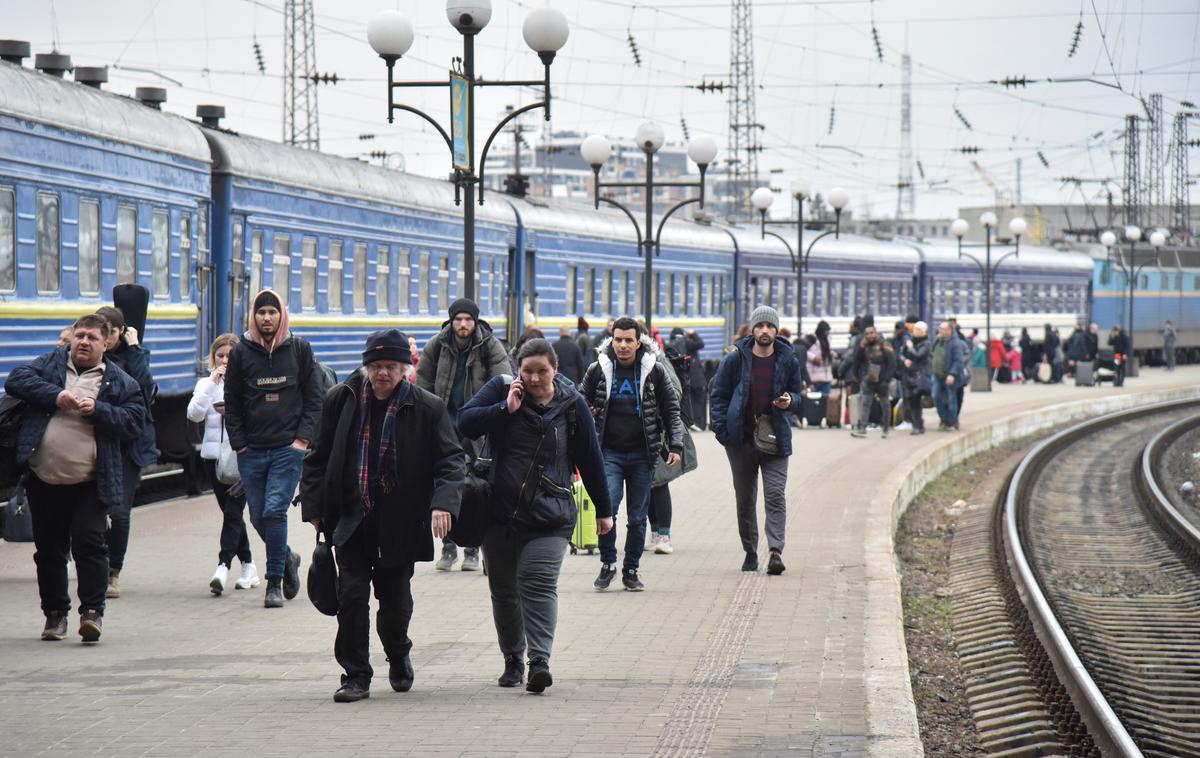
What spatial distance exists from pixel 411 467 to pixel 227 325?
1189 cm

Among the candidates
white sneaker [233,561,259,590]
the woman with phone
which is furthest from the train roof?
white sneaker [233,561,259,590]

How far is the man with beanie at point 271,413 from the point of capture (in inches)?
439

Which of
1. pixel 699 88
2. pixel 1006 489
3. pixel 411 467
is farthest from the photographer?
pixel 699 88

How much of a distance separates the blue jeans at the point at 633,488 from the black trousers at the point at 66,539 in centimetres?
357

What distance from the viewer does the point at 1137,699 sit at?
10.6 m

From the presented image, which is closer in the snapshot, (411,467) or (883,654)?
(411,467)

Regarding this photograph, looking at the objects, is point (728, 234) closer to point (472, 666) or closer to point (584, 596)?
point (584, 596)

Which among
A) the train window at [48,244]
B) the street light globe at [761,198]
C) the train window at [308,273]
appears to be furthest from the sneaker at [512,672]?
the street light globe at [761,198]

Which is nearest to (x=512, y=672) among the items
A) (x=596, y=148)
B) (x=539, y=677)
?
(x=539, y=677)

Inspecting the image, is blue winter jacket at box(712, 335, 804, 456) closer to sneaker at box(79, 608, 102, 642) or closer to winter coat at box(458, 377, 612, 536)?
winter coat at box(458, 377, 612, 536)

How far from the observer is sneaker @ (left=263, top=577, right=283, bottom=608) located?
1150 centimetres

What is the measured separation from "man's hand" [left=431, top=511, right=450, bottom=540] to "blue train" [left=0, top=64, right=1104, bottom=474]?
309 inches

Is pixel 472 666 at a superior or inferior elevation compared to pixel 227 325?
inferior

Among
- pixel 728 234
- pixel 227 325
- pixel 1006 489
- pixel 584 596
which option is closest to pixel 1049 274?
pixel 728 234
